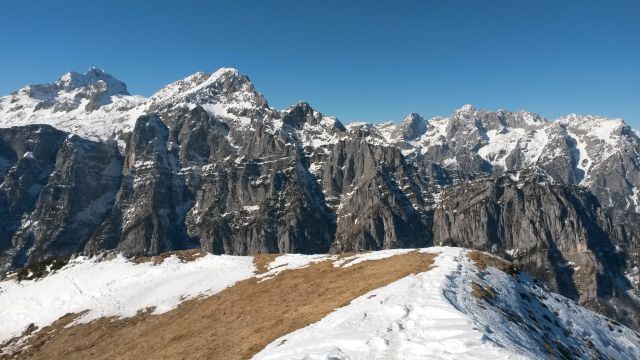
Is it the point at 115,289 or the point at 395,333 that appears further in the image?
the point at 115,289

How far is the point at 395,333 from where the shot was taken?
2480 centimetres

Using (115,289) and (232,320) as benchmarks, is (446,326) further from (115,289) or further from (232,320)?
(115,289)

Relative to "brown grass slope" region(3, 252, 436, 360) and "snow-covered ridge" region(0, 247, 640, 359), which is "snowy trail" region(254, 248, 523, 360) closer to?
"snow-covered ridge" region(0, 247, 640, 359)

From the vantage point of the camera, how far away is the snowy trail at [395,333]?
22.1m

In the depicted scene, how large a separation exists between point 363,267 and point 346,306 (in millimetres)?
18290

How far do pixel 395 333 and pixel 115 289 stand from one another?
54555 mm

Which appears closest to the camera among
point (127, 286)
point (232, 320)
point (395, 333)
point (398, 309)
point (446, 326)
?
point (395, 333)

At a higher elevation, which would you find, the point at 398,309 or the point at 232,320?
the point at 398,309

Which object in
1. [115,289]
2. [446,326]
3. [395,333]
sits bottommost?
[115,289]

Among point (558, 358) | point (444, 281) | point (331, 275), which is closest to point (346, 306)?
point (444, 281)

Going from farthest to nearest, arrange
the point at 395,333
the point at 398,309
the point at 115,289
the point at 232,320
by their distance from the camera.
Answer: the point at 115,289
the point at 232,320
the point at 398,309
the point at 395,333

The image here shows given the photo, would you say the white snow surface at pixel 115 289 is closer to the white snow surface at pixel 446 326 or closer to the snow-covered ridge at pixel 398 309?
the snow-covered ridge at pixel 398 309

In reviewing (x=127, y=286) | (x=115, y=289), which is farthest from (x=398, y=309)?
(x=115, y=289)

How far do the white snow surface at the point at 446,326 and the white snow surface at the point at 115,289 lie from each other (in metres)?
30.2
